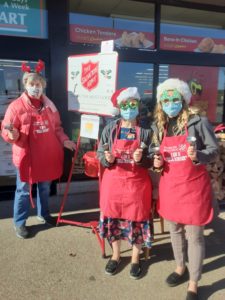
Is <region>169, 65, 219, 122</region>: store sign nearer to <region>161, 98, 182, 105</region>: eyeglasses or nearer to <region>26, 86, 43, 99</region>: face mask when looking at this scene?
<region>26, 86, 43, 99</region>: face mask

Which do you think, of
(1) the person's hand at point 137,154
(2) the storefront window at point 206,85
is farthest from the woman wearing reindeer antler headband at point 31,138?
(2) the storefront window at point 206,85

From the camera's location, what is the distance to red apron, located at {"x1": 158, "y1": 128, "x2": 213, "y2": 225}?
2475mm

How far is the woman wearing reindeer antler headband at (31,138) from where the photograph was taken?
329 centimetres

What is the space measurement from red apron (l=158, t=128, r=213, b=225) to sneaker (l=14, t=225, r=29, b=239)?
1.75 meters

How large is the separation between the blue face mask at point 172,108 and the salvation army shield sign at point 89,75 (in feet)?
3.27

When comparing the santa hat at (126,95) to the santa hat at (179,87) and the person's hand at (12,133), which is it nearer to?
the santa hat at (179,87)

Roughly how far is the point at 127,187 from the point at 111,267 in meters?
0.76

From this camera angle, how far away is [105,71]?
3.12 m

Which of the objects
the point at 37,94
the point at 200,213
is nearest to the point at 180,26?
the point at 37,94

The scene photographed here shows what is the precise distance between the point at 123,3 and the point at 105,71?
1.99 meters

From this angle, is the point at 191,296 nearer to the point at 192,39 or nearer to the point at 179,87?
the point at 179,87

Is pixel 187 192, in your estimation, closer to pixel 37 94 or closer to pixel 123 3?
pixel 37 94

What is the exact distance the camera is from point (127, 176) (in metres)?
2.77

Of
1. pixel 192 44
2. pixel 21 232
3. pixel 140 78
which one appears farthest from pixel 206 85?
pixel 21 232
